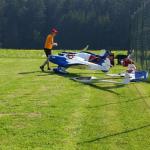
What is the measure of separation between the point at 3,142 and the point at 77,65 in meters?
12.7

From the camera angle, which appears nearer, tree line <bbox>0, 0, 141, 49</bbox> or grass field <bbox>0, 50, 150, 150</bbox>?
grass field <bbox>0, 50, 150, 150</bbox>

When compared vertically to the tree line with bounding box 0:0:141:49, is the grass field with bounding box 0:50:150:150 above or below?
above

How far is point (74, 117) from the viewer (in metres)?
9.46

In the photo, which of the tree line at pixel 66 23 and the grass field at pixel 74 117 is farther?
the tree line at pixel 66 23

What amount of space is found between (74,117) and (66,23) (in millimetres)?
83331

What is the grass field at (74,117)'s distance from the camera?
24.6 feet

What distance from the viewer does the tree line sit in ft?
270

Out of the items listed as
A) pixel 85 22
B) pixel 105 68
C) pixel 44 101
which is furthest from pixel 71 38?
pixel 44 101

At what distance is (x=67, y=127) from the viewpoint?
28.0 feet

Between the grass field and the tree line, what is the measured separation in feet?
215

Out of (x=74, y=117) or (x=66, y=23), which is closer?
(x=74, y=117)

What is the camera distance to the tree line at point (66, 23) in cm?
8238

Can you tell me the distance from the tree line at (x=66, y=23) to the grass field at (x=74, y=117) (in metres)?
65.5

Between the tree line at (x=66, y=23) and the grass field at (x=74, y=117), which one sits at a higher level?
the grass field at (x=74, y=117)
